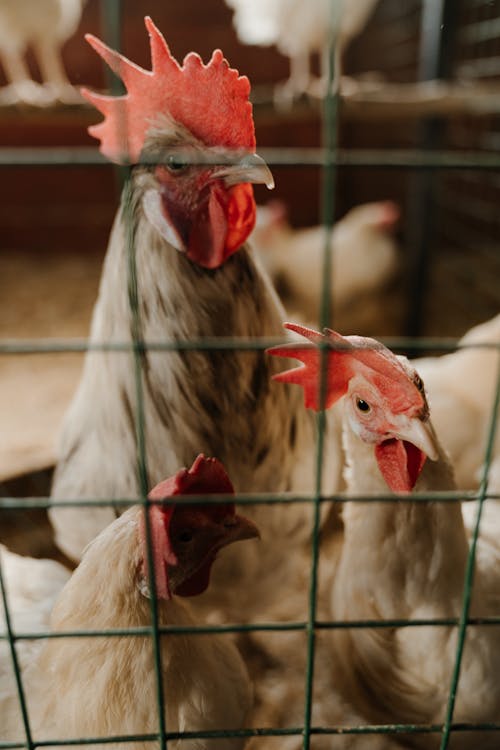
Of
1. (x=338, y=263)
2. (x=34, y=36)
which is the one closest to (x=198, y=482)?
(x=34, y=36)

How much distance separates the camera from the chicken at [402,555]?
102cm

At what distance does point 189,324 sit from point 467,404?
106cm

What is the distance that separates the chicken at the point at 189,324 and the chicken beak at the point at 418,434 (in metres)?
0.31

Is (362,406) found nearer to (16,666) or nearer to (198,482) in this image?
(198,482)

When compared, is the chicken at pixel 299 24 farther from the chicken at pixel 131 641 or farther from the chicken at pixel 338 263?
the chicken at pixel 131 641

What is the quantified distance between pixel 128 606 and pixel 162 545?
12 cm

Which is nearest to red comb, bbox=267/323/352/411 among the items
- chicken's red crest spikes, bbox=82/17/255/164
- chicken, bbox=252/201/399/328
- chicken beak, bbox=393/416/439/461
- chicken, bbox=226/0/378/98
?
chicken beak, bbox=393/416/439/461

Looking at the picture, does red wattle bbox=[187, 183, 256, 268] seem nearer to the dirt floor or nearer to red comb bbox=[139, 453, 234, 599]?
red comb bbox=[139, 453, 234, 599]

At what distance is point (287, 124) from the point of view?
498cm

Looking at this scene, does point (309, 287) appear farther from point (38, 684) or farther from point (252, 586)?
point (38, 684)

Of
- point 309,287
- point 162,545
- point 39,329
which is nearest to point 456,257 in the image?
point 309,287

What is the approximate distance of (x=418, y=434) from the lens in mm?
991

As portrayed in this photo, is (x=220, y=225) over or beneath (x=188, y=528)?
over

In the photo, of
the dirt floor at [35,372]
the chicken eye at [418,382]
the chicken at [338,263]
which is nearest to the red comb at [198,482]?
the chicken eye at [418,382]
